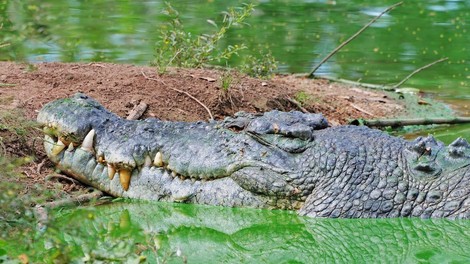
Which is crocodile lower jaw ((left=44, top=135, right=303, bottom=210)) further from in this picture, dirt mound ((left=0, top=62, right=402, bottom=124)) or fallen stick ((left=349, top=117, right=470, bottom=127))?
fallen stick ((left=349, top=117, right=470, bottom=127))

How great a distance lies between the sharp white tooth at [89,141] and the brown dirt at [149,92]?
1.61ft

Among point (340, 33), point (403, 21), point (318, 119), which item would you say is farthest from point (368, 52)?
point (318, 119)

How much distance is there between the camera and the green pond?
425 centimetres

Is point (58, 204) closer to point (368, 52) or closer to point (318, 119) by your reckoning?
point (318, 119)

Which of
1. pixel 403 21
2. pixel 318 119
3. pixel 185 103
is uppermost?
pixel 318 119

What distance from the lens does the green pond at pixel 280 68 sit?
167 inches

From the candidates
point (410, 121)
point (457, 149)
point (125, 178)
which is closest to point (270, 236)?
point (125, 178)

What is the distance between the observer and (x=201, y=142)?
552 cm

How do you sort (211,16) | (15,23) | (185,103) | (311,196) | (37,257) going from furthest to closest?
(211,16) → (185,103) → (311,196) → (37,257) → (15,23)

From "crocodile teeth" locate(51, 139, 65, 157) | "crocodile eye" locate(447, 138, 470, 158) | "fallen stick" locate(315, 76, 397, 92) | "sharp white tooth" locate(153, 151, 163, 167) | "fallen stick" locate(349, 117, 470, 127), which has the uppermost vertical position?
"crocodile eye" locate(447, 138, 470, 158)

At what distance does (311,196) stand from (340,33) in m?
7.87

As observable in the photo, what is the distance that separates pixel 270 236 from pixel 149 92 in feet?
7.92

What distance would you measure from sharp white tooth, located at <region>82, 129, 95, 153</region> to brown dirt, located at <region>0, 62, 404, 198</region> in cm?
49

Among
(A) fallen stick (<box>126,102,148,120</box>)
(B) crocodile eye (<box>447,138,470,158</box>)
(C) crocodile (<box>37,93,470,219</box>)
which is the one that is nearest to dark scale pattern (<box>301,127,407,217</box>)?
(C) crocodile (<box>37,93,470,219</box>)
